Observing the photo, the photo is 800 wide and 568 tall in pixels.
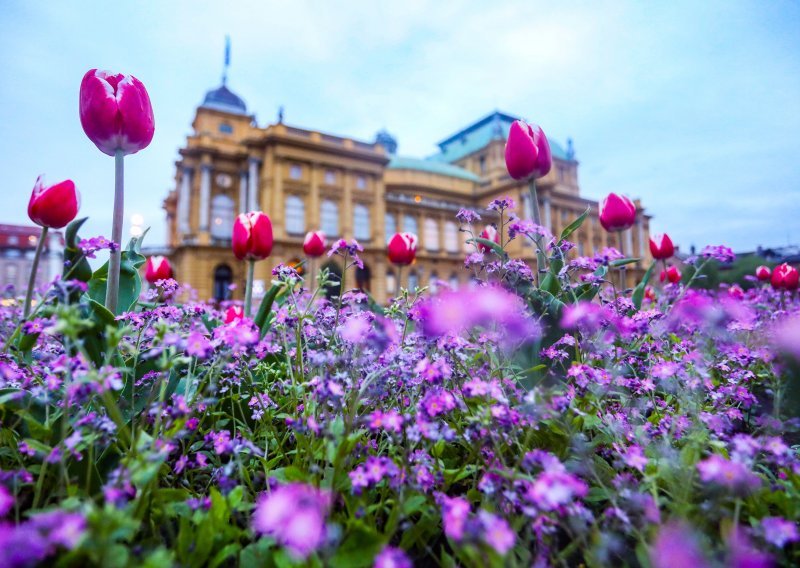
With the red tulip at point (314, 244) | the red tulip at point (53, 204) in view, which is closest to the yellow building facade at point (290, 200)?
the red tulip at point (314, 244)

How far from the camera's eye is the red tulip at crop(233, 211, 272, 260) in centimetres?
226

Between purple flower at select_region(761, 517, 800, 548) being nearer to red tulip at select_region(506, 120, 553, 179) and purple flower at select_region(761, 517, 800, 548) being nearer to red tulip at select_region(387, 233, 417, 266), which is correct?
red tulip at select_region(506, 120, 553, 179)

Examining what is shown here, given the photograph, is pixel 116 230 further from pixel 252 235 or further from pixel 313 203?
pixel 313 203

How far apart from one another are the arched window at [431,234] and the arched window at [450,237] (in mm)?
762

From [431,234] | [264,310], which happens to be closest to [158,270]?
[264,310]

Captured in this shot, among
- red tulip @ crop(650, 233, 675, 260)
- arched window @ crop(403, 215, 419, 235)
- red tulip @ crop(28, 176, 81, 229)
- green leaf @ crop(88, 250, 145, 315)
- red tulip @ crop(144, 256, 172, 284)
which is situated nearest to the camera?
red tulip @ crop(28, 176, 81, 229)

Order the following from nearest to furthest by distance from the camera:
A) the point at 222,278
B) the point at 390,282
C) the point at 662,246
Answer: the point at 662,246, the point at 222,278, the point at 390,282

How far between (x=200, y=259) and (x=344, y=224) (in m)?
9.65

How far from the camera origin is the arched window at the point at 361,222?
31.8 metres

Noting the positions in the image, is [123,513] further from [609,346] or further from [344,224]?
[344,224]

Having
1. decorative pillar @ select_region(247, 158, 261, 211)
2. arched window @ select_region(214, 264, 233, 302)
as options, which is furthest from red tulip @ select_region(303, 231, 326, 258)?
decorative pillar @ select_region(247, 158, 261, 211)

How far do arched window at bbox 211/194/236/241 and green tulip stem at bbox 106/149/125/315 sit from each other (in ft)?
94.8

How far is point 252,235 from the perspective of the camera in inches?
89.2

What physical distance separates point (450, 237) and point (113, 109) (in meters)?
35.6
